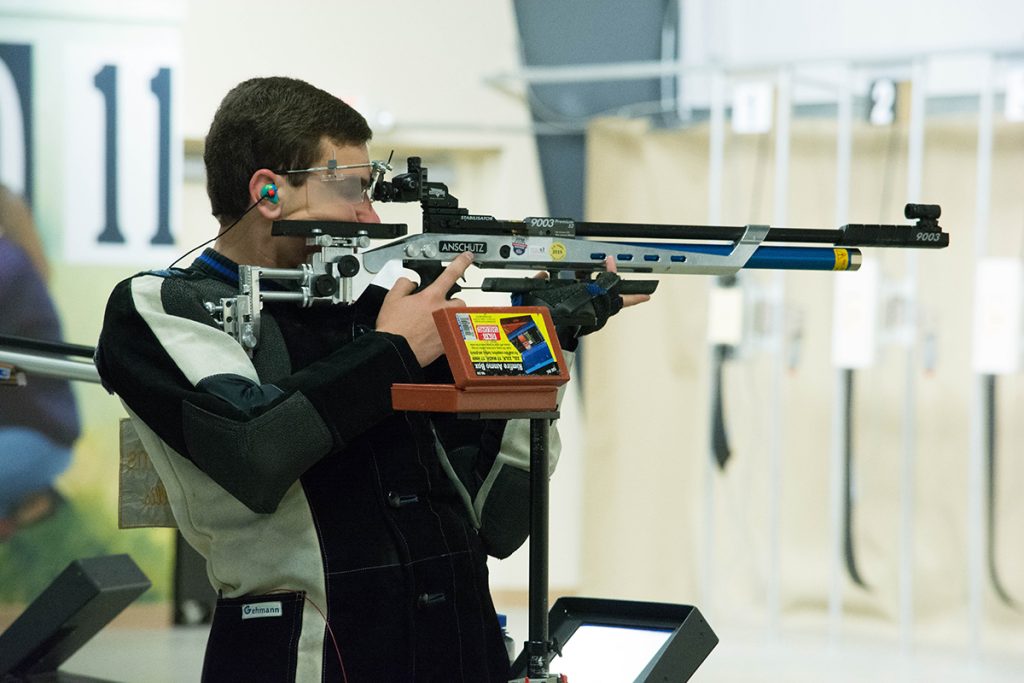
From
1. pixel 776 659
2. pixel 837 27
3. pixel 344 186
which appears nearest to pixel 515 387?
pixel 344 186

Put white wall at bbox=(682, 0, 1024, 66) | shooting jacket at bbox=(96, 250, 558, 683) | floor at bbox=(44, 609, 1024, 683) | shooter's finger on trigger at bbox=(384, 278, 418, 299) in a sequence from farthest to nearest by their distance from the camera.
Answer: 1. white wall at bbox=(682, 0, 1024, 66)
2. floor at bbox=(44, 609, 1024, 683)
3. shooter's finger on trigger at bbox=(384, 278, 418, 299)
4. shooting jacket at bbox=(96, 250, 558, 683)

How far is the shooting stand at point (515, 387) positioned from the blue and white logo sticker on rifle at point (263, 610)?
28cm

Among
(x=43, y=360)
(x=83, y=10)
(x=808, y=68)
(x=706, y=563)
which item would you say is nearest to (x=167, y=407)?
(x=43, y=360)

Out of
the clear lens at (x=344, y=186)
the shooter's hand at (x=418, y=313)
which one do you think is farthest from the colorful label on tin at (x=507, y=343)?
the clear lens at (x=344, y=186)

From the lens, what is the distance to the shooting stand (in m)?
1.19

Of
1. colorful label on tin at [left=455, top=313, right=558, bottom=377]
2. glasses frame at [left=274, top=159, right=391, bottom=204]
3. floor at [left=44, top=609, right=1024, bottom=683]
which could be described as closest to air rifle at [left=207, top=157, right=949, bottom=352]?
glasses frame at [left=274, top=159, right=391, bottom=204]

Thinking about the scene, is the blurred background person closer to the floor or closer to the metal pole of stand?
the floor

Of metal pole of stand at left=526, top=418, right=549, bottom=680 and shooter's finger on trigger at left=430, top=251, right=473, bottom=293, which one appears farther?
shooter's finger on trigger at left=430, top=251, right=473, bottom=293

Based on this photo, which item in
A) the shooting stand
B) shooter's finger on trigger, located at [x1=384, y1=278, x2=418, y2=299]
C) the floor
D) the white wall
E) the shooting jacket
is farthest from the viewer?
the white wall

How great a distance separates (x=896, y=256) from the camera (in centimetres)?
447

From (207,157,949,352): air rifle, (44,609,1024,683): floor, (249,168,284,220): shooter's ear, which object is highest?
(249,168,284,220): shooter's ear

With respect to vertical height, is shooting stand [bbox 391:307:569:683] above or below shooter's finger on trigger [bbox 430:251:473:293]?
below

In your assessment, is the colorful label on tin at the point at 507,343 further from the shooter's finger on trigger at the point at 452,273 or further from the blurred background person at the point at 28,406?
the blurred background person at the point at 28,406

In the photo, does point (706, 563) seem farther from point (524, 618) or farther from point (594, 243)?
point (594, 243)
